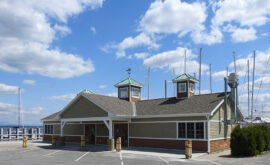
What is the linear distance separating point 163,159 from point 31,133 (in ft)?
79.5

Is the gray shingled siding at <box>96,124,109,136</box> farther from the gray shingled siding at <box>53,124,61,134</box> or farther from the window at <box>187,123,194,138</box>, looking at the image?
the window at <box>187,123,194,138</box>

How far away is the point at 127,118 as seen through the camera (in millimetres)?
23109

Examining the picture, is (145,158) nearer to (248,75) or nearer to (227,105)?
(227,105)

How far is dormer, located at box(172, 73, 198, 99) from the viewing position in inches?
966

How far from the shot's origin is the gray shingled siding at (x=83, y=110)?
906 inches

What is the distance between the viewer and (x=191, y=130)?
20.0 m

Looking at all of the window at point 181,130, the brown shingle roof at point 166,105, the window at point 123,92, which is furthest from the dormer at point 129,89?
the window at point 181,130

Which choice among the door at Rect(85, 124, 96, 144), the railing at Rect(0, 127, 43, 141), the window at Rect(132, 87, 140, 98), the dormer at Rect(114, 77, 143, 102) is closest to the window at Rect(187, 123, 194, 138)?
the dormer at Rect(114, 77, 143, 102)

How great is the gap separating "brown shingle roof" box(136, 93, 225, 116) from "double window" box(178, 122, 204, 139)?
35.1 inches

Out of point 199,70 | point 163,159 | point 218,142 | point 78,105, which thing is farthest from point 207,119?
point 199,70

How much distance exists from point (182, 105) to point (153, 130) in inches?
118

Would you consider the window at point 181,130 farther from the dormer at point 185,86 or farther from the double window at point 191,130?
the dormer at point 185,86

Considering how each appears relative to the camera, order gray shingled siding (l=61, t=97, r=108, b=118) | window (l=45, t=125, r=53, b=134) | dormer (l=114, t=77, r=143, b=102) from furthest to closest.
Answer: window (l=45, t=125, r=53, b=134), dormer (l=114, t=77, r=143, b=102), gray shingled siding (l=61, t=97, r=108, b=118)

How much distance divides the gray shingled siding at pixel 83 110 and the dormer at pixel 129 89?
521 cm
